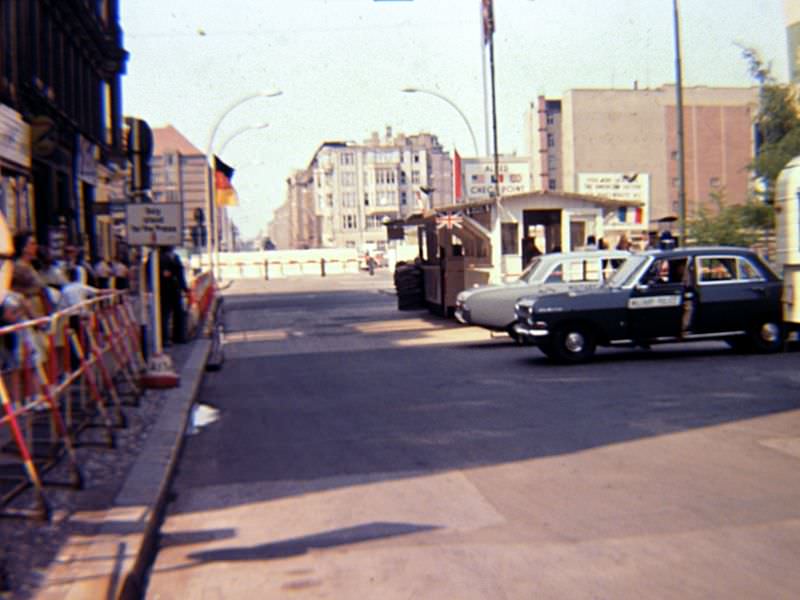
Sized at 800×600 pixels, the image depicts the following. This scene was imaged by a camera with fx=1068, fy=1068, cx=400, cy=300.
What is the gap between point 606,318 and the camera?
16266mm

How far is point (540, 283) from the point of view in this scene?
19609 mm

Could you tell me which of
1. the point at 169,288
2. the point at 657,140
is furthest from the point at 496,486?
the point at 657,140

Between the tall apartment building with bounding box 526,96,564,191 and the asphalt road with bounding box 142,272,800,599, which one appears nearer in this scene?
the asphalt road with bounding box 142,272,800,599

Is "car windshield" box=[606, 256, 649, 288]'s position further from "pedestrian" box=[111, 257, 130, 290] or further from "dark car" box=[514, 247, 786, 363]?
"pedestrian" box=[111, 257, 130, 290]

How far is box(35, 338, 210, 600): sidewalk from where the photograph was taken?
545cm

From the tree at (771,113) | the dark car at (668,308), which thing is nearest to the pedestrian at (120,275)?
the dark car at (668,308)

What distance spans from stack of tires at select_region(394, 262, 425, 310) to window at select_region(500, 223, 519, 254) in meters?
5.90

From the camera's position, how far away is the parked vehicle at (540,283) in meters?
19.5

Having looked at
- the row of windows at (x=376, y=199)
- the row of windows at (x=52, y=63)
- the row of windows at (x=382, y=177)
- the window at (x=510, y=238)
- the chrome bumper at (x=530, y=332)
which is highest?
the row of windows at (x=382, y=177)

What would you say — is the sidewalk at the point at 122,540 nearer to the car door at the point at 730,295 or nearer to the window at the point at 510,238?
the car door at the point at 730,295

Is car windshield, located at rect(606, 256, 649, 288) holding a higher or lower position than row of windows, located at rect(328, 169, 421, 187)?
lower

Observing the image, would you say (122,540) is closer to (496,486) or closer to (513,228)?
(496,486)

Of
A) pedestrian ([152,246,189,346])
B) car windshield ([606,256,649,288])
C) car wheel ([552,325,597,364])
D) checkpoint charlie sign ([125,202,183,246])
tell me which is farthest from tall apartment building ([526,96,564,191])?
checkpoint charlie sign ([125,202,183,246])

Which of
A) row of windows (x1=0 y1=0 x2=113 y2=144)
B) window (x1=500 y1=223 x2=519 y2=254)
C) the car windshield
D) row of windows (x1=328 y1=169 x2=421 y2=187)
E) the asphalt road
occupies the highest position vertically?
row of windows (x1=328 y1=169 x2=421 y2=187)
